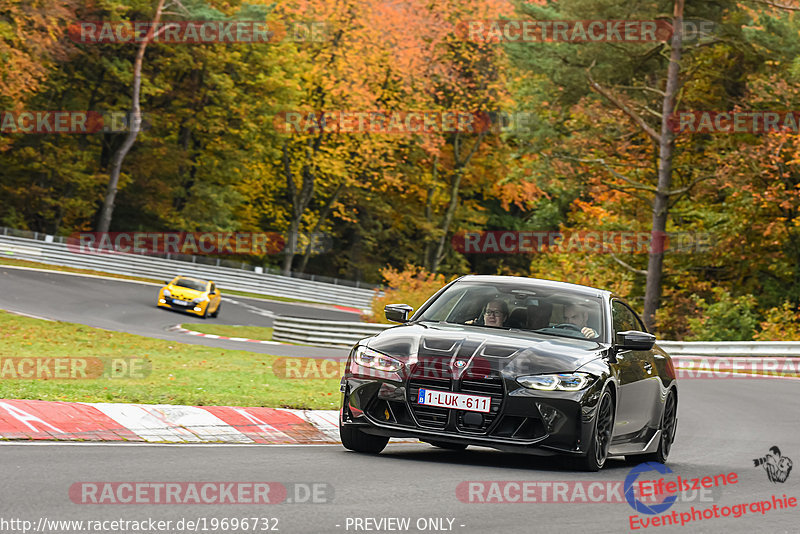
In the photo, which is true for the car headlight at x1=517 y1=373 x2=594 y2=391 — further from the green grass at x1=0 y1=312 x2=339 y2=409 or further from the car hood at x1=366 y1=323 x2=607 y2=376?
the green grass at x1=0 y1=312 x2=339 y2=409

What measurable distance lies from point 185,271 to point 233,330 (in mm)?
18427

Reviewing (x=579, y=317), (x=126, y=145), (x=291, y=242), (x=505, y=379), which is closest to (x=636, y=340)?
(x=579, y=317)

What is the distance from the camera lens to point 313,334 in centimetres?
3145

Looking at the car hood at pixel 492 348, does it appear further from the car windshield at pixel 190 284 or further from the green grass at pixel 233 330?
the car windshield at pixel 190 284

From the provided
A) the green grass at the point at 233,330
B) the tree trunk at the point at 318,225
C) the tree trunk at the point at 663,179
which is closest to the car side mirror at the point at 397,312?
the green grass at the point at 233,330

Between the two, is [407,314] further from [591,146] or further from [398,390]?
[591,146]

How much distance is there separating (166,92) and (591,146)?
2824 centimetres

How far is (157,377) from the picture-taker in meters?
16.3

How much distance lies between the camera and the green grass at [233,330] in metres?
34.7

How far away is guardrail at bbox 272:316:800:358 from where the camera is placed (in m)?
27.2

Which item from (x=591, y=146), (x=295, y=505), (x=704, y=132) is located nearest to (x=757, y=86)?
(x=704, y=132)

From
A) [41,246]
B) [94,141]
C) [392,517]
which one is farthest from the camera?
[94,141]

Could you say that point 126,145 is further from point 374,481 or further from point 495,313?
point 374,481

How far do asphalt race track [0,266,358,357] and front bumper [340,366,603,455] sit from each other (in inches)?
690
